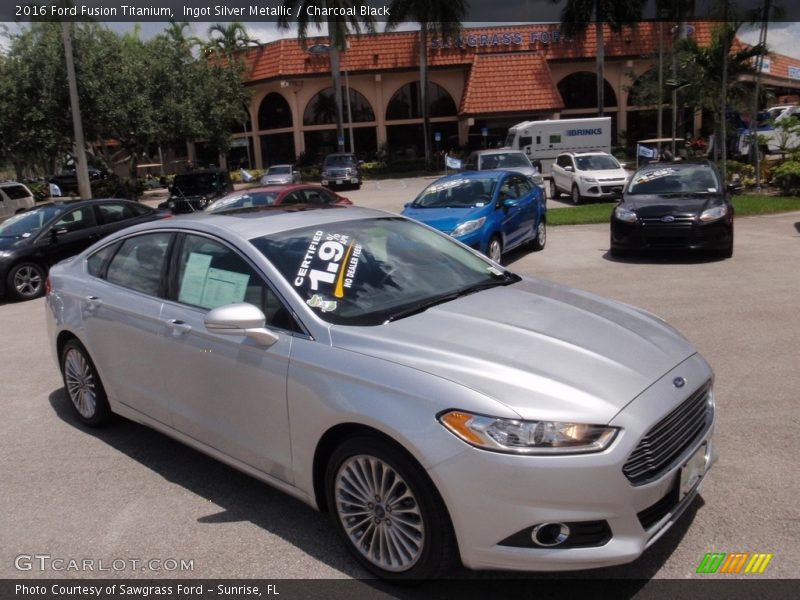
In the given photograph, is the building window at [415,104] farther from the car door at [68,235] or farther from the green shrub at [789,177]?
the car door at [68,235]

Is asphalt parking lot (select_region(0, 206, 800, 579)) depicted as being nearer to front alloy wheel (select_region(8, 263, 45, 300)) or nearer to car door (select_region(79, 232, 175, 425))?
car door (select_region(79, 232, 175, 425))

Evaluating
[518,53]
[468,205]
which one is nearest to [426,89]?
[518,53]

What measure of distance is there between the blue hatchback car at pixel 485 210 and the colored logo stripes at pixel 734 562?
7.22m

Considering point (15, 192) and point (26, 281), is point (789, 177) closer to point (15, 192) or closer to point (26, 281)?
point (26, 281)

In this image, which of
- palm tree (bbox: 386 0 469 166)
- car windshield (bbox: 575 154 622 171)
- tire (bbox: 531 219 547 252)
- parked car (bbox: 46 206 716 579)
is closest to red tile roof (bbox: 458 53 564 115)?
palm tree (bbox: 386 0 469 166)

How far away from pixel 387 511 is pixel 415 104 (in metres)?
47.1

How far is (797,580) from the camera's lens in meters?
3.13

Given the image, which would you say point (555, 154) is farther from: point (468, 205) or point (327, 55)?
point (468, 205)

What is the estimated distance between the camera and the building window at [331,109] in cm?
4731

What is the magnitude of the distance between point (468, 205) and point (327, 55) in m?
37.4

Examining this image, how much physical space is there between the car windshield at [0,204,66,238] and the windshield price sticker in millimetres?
10045

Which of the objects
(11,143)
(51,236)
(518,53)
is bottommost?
(51,236)

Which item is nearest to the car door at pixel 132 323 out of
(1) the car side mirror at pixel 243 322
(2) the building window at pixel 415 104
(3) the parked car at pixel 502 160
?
(1) the car side mirror at pixel 243 322

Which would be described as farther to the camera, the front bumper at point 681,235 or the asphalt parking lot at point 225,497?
the front bumper at point 681,235
